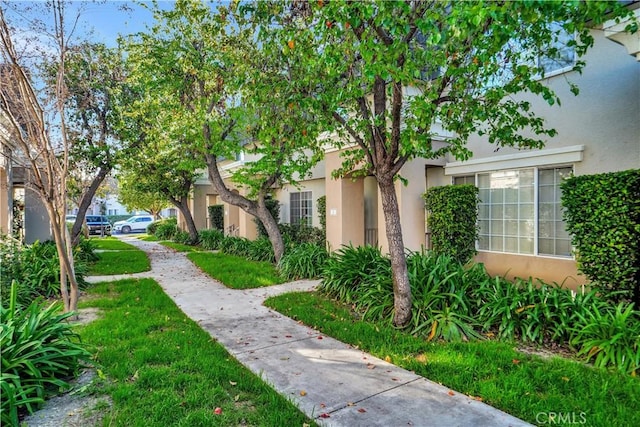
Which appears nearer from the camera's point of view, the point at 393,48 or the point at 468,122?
the point at 393,48

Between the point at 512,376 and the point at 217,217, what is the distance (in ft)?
65.7

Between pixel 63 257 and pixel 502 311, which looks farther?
pixel 63 257

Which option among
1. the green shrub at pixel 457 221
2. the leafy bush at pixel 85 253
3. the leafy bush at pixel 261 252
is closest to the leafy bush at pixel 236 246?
the leafy bush at pixel 261 252

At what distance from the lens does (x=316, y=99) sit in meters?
5.70

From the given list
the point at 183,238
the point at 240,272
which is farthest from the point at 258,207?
the point at 183,238

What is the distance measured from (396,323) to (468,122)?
327 cm

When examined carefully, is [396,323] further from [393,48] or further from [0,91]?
[0,91]

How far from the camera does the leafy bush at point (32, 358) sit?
3.42 m

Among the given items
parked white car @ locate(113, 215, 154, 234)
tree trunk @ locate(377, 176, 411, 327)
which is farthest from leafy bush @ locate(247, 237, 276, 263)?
parked white car @ locate(113, 215, 154, 234)

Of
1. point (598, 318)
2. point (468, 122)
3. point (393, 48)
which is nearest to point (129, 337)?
point (393, 48)

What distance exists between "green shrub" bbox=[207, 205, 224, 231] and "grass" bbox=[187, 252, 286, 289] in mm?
7957

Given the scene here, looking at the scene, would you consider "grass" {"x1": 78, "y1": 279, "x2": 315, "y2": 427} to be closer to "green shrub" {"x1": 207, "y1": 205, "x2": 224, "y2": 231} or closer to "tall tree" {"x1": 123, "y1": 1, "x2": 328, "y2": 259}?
"tall tree" {"x1": 123, "y1": 1, "x2": 328, "y2": 259}

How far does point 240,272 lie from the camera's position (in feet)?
36.1

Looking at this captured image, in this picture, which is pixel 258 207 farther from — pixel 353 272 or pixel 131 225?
pixel 131 225
